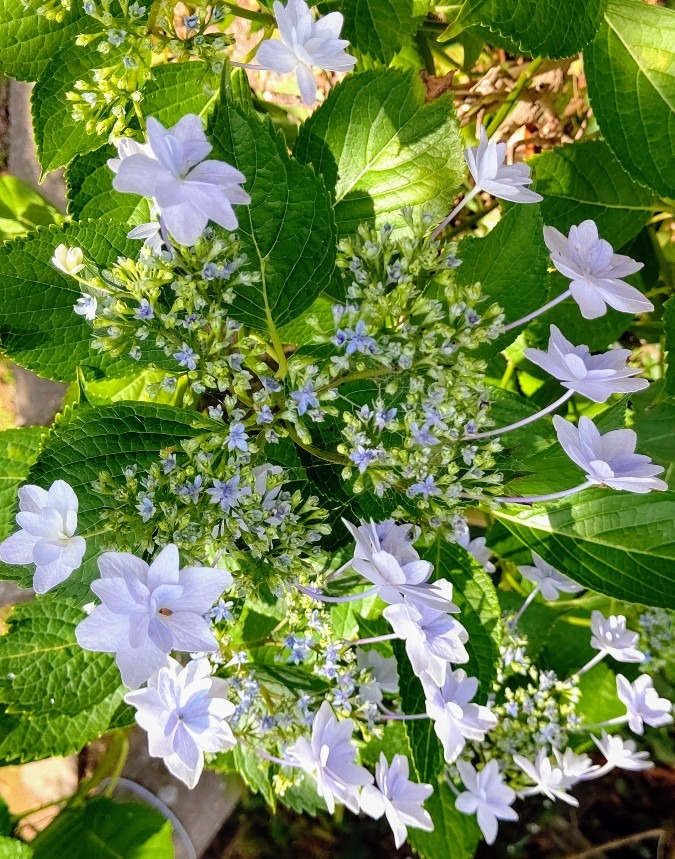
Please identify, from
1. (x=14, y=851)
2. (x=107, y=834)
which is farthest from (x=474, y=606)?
(x=107, y=834)

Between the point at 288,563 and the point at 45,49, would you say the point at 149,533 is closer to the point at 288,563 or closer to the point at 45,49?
the point at 288,563

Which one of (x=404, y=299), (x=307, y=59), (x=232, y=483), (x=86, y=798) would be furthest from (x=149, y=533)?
(x=86, y=798)

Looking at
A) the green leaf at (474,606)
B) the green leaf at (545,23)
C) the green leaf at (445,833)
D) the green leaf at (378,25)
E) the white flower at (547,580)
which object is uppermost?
the green leaf at (545,23)

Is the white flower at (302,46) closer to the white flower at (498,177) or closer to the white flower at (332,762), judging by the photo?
the white flower at (498,177)

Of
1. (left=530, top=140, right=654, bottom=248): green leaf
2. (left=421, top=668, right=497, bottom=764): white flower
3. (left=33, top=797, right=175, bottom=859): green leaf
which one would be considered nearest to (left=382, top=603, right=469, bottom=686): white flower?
(left=421, top=668, right=497, bottom=764): white flower

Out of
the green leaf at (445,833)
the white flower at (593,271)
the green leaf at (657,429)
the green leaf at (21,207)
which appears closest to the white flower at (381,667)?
the green leaf at (445,833)

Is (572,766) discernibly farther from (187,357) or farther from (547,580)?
(187,357)

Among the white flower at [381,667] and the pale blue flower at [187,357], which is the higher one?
the pale blue flower at [187,357]
